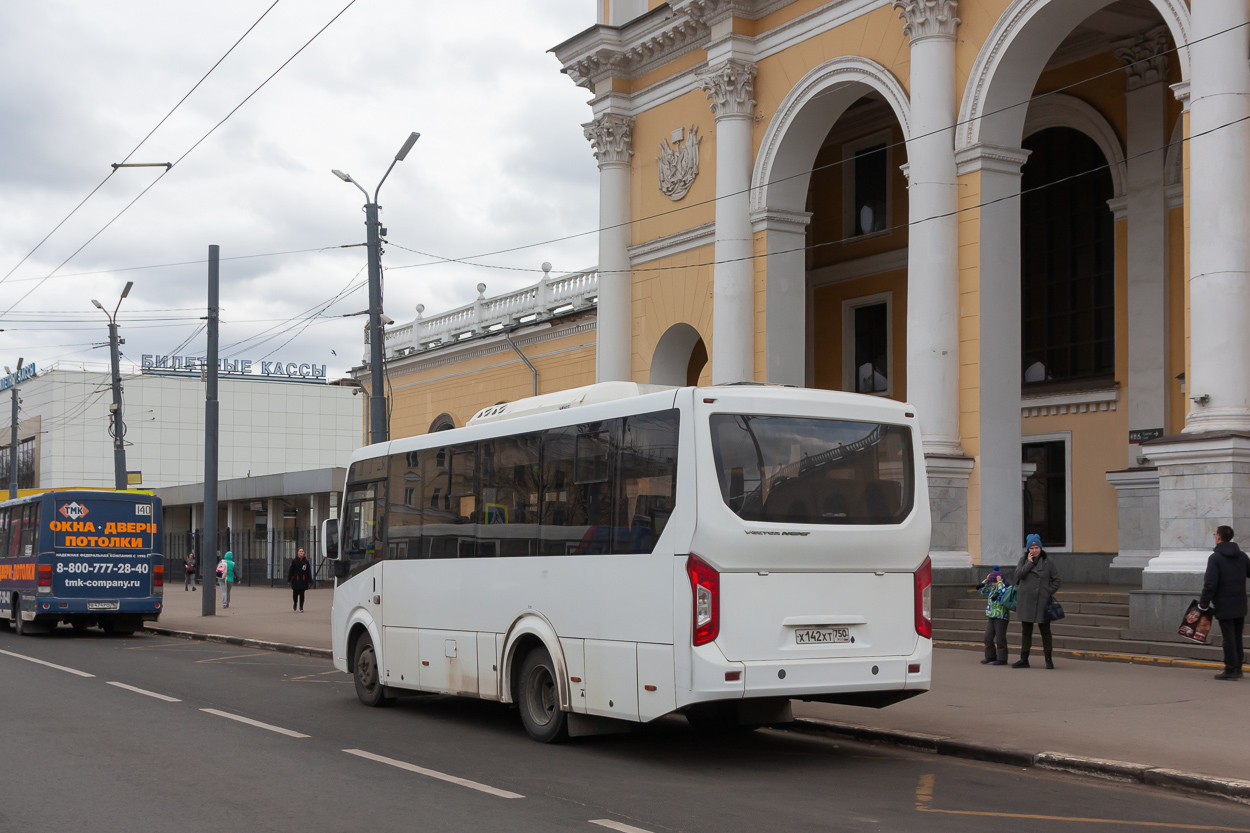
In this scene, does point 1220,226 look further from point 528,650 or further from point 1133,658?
point 528,650

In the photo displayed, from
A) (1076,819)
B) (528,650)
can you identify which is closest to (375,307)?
(528,650)

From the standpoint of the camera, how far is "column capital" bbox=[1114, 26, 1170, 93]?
2442 cm

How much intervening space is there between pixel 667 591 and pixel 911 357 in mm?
12920

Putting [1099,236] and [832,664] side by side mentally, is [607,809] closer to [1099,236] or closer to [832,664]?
[832,664]

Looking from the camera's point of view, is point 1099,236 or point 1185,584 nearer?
point 1185,584

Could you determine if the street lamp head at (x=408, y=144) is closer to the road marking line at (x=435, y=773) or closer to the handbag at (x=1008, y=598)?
the handbag at (x=1008, y=598)

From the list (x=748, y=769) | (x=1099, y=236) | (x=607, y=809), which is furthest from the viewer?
(x=1099, y=236)

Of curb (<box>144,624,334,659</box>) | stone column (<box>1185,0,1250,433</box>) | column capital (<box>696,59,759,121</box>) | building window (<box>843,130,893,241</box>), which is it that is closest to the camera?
stone column (<box>1185,0,1250,433</box>)

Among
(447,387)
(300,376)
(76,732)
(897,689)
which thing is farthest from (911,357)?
(300,376)

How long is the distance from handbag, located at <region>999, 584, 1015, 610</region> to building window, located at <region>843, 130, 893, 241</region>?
49.6ft

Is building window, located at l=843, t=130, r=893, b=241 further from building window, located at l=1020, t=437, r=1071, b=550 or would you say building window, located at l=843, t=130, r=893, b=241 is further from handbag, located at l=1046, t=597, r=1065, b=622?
handbag, located at l=1046, t=597, r=1065, b=622

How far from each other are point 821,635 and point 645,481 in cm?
173

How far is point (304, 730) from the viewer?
11.6m

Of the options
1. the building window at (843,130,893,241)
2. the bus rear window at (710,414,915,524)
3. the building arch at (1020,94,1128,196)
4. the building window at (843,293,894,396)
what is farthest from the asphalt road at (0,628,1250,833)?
the building window at (843,130,893,241)
